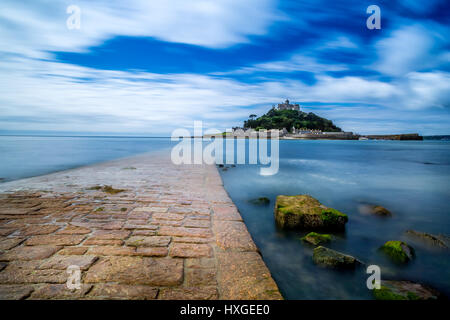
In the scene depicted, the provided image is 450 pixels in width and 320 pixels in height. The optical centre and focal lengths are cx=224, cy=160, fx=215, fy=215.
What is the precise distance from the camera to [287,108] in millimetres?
133750

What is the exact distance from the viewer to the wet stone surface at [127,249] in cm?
185

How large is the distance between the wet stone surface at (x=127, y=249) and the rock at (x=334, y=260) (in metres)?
1.06

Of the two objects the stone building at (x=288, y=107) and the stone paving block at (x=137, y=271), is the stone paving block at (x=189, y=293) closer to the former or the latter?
the stone paving block at (x=137, y=271)

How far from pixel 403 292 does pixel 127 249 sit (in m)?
3.10

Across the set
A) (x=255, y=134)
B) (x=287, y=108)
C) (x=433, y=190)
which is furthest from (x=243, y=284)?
(x=287, y=108)

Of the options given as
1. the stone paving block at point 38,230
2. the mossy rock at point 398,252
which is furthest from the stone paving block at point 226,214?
the mossy rock at point 398,252

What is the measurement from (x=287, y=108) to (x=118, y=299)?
141790 millimetres

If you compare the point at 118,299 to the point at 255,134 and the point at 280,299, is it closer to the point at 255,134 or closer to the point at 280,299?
the point at 280,299

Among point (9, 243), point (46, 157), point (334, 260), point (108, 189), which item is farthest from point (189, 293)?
point (46, 157)

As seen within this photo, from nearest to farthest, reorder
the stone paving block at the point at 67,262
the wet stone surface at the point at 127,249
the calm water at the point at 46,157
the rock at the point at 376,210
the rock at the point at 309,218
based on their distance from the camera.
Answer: the wet stone surface at the point at 127,249
the stone paving block at the point at 67,262
the rock at the point at 309,218
the rock at the point at 376,210
the calm water at the point at 46,157

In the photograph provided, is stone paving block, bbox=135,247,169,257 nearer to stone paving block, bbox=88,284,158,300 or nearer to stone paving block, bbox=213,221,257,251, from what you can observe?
stone paving block, bbox=88,284,158,300

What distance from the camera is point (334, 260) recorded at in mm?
2926

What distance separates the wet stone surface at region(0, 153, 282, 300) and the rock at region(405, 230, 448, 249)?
3.47 m

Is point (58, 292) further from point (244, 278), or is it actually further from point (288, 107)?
point (288, 107)
